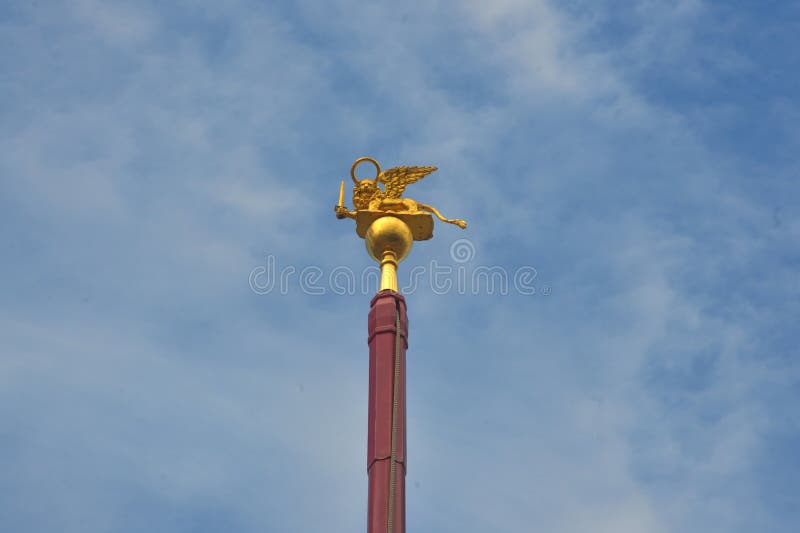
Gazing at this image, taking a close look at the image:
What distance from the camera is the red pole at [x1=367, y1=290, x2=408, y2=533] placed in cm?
2478

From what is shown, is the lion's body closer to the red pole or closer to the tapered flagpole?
the tapered flagpole

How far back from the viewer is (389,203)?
29797mm

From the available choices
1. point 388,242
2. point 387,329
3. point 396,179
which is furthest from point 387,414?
point 396,179

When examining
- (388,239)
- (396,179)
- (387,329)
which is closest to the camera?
(387,329)

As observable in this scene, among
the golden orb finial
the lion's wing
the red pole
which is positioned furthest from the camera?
the lion's wing

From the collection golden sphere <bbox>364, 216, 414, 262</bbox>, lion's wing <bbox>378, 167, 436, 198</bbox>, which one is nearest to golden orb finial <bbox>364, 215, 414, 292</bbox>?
golden sphere <bbox>364, 216, 414, 262</bbox>

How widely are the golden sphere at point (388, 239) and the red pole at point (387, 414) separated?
3.60 feet

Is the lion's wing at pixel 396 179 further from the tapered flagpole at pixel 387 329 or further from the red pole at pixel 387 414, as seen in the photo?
the red pole at pixel 387 414

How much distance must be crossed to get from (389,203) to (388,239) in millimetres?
861

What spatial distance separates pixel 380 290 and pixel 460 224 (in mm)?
2197

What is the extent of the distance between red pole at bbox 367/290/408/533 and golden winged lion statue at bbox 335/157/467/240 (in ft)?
5.79

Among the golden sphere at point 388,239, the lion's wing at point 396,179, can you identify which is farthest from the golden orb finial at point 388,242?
the lion's wing at point 396,179

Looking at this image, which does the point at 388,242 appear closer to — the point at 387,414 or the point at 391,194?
the point at 391,194

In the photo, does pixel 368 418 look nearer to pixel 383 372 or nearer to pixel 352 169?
pixel 383 372
